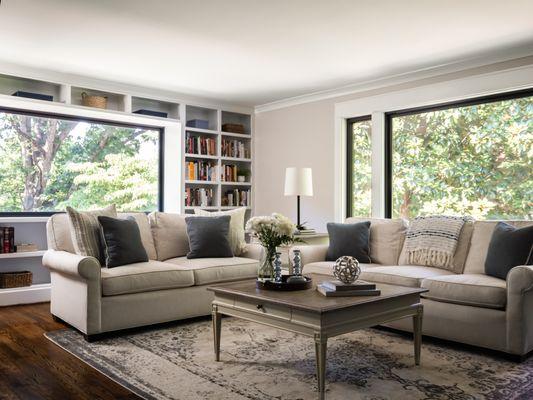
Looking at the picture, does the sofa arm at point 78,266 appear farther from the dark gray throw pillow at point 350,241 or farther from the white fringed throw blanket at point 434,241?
the white fringed throw blanket at point 434,241

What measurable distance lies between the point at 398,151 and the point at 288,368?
3286 millimetres

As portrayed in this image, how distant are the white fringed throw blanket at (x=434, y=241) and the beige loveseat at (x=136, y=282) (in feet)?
4.63

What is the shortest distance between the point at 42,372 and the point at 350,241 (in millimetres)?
2647

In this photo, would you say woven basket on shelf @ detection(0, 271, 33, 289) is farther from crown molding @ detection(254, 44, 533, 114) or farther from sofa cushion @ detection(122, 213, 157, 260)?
crown molding @ detection(254, 44, 533, 114)

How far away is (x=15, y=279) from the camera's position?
4.98m

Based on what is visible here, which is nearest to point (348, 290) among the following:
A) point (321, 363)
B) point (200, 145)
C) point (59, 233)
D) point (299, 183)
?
point (321, 363)

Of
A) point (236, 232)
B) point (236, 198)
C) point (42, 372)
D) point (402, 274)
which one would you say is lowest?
point (42, 372)

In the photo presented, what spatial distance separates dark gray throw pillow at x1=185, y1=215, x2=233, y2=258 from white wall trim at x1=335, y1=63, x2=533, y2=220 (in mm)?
1683

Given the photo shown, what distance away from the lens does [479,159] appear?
4.90 metres

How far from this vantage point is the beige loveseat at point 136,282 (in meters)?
3.57

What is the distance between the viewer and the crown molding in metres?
4.39

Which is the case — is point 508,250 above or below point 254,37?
below

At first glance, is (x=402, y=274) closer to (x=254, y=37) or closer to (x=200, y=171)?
(x=254, y=37)

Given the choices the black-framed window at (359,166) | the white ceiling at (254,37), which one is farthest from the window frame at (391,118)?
the white ceiling at (254,37)
